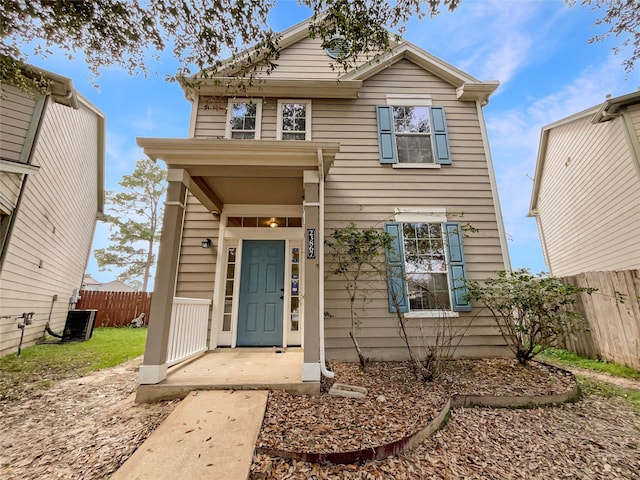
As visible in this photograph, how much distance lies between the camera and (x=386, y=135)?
547 centimetres

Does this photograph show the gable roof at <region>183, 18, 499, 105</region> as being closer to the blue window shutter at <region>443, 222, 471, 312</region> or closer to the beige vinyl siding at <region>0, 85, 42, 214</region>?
the blue window shutter at <region>443, 222, 471, 312</region>

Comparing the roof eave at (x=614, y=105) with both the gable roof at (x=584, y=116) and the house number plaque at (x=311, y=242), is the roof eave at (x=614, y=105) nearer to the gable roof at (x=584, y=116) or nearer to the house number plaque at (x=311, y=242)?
the gable roof at (x=584, y=116)

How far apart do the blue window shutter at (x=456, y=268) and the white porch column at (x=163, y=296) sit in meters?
4.28

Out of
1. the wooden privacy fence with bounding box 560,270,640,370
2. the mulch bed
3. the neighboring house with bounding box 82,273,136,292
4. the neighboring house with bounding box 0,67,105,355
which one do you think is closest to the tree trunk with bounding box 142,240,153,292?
the neighboring house with bounding box 0,67,105,355

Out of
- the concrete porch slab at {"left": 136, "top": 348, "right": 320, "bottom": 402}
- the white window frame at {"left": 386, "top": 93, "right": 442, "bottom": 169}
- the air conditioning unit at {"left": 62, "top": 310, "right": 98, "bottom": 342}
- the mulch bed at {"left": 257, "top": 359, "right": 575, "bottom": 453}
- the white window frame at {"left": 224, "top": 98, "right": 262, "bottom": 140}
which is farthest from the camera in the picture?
the air conditioning unit at {"left": 62, "top": 310, "right": 98, "bottom": 342}

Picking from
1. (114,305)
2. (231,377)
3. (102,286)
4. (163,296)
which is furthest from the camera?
(102,286)

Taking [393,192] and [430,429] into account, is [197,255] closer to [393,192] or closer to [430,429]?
[393,192]

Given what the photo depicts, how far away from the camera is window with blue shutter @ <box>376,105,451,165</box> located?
542cm

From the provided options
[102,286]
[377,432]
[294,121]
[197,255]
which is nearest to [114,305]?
[197,255]

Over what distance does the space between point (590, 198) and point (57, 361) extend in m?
11.9

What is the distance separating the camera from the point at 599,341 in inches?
193

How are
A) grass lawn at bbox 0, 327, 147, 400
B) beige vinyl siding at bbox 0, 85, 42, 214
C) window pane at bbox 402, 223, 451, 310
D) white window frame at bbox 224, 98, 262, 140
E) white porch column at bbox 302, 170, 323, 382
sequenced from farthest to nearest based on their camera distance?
white window frame at bbox 224, 98, 262, 140, beige vinyl siding at bbox 0, 85, 42, 214, window pane at bbox 402, 223, 451, 310, grass lawn at bbox 0, 327, 147, 400, white porch column at bbox 302, 170, 323, 382

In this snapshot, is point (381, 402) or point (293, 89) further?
point (293, 89)

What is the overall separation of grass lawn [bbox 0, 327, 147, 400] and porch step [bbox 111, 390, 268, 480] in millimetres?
2523
